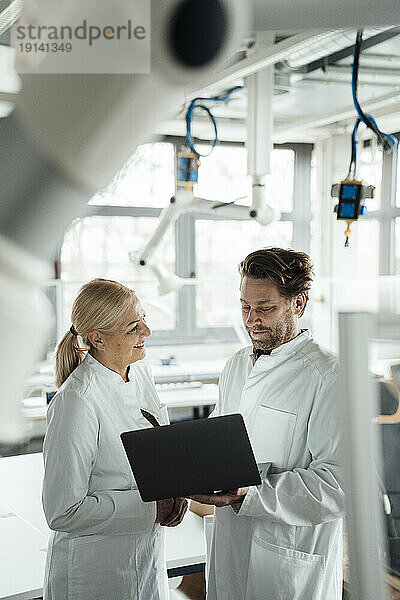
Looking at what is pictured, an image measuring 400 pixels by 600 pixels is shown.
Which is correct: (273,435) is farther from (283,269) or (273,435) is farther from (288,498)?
(283,269)

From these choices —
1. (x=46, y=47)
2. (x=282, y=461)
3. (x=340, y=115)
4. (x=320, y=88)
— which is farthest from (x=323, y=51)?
(x=46, y=47)

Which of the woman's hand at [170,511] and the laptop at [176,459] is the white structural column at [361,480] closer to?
the laptop at [176,459]

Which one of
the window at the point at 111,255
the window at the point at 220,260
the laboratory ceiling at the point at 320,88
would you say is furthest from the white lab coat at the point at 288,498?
the window at the point at 220,260

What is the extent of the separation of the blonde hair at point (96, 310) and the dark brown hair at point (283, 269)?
0.31 metres

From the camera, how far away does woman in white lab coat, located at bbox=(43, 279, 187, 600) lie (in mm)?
1499

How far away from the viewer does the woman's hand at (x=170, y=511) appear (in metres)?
1.60

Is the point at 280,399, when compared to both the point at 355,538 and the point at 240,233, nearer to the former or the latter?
the point at 355,538

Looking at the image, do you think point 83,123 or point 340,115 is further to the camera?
point 340,115

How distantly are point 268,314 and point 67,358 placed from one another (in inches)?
19.6

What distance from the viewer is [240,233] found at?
241 inches

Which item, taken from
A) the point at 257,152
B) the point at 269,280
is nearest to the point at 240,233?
the point at 257,152

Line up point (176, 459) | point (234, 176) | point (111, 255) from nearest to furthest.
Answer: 1. point (176, 459)
2. point (111, 255)
3. point (234, 176)

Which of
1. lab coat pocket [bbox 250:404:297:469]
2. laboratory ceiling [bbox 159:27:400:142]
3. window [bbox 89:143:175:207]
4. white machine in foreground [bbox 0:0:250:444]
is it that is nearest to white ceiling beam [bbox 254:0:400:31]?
white machine in foreground [bbox 0:0:250:444]

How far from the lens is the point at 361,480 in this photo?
438 mm
